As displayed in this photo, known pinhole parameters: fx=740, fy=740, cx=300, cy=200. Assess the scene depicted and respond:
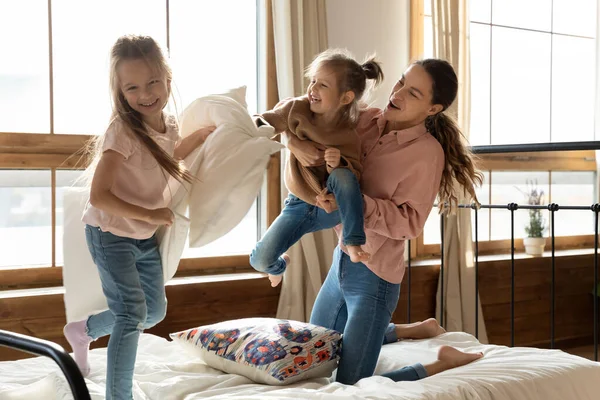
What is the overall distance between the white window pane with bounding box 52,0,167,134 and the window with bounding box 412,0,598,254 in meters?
1.99

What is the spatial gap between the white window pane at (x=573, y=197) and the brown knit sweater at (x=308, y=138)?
3086mm

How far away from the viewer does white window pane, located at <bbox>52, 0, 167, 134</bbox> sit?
3092 millimetres

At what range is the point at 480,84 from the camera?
4551mm

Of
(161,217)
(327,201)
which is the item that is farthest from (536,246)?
(161,217)

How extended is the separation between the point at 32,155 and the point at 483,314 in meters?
2.51

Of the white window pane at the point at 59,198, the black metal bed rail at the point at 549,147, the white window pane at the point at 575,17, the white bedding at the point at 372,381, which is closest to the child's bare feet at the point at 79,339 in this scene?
the white bedding at the point at 372,381

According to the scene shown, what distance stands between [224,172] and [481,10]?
2999 millimetres

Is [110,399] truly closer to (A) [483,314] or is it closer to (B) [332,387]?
(B) [332,387]

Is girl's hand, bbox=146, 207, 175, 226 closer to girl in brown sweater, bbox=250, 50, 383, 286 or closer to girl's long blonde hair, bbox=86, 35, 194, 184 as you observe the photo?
girl's long blonde hair, bbox=86, 35, 194, 184

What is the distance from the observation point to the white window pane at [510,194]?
457 cm

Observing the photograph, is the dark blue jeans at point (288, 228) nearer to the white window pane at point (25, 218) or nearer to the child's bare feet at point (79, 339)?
the child's bare feet at point (79, 339)

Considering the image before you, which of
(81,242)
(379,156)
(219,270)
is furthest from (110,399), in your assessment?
(219,270)

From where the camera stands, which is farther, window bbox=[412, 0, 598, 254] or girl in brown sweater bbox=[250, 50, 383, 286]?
window bbox=[412, 0, 598, 254]

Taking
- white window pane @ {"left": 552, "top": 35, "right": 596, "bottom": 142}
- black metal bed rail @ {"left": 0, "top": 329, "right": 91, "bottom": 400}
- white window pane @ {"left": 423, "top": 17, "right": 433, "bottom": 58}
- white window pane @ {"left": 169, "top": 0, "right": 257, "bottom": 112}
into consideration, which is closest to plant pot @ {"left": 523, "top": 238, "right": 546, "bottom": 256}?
white window pane @ {"left": 552, "top": 35, "right": 596, "bottom": 142}
